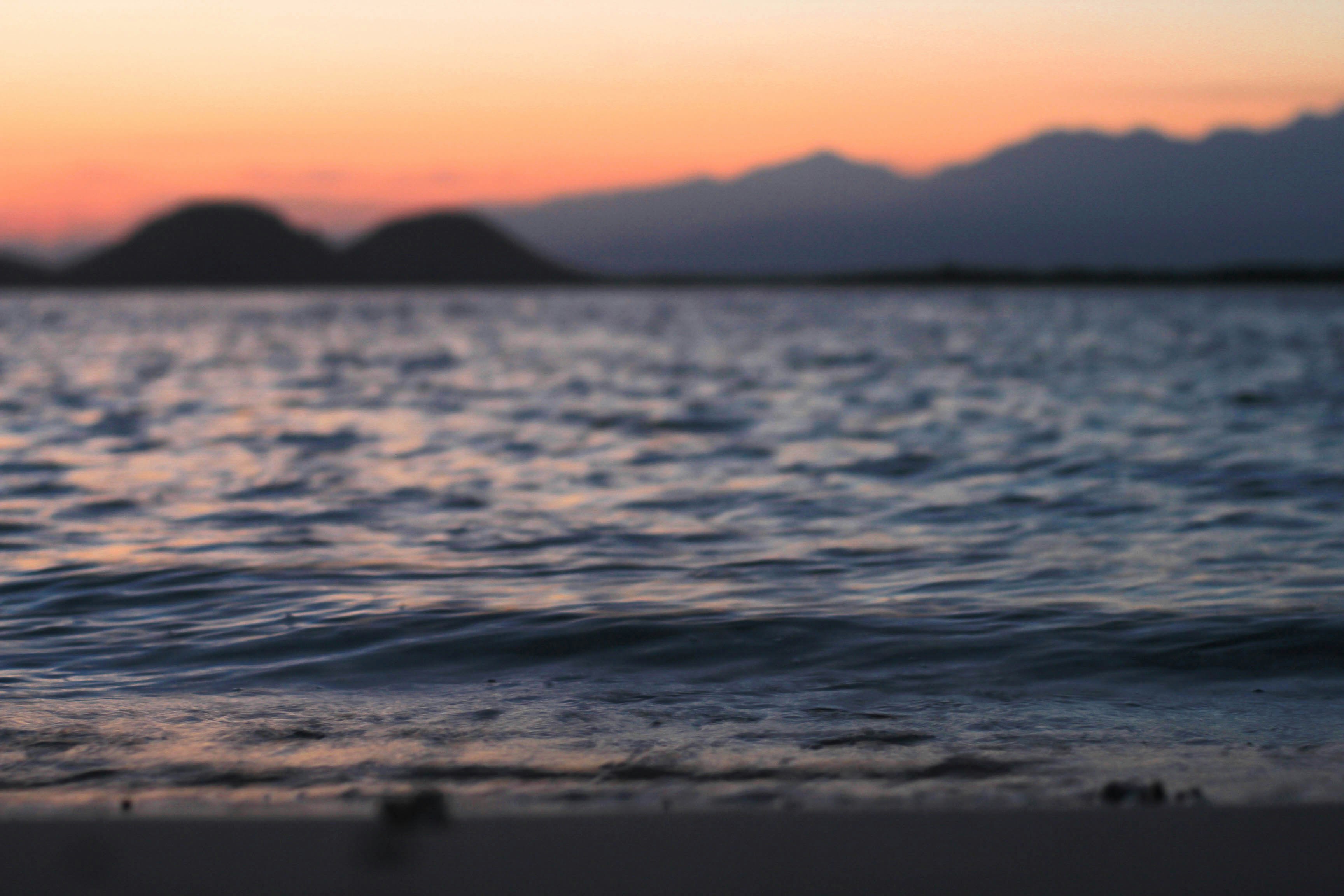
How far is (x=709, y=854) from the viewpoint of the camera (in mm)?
3484

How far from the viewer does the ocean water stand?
4.70 meters

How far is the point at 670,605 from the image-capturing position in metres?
7.66

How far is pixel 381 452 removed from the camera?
15633 millimetres

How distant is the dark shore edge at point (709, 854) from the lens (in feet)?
10.7

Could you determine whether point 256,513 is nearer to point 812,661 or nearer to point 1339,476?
point 812,661

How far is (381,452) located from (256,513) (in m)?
4.56

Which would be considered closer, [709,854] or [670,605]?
[709,854]

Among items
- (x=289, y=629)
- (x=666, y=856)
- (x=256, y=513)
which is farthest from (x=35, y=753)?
(x=256, y=513)

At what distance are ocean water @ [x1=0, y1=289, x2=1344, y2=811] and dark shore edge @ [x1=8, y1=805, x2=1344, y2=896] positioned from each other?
0.43m

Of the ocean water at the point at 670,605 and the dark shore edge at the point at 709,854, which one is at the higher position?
the dark shore edge at the point at 709,854

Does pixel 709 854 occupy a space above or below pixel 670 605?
above

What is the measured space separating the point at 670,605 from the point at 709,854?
4181 mm

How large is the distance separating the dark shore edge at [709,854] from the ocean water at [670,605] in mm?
431

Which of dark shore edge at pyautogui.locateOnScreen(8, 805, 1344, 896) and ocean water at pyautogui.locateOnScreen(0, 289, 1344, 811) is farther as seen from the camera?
ocean water at pyautogui.locateOnScreen(0, 289, 1344, 811)
